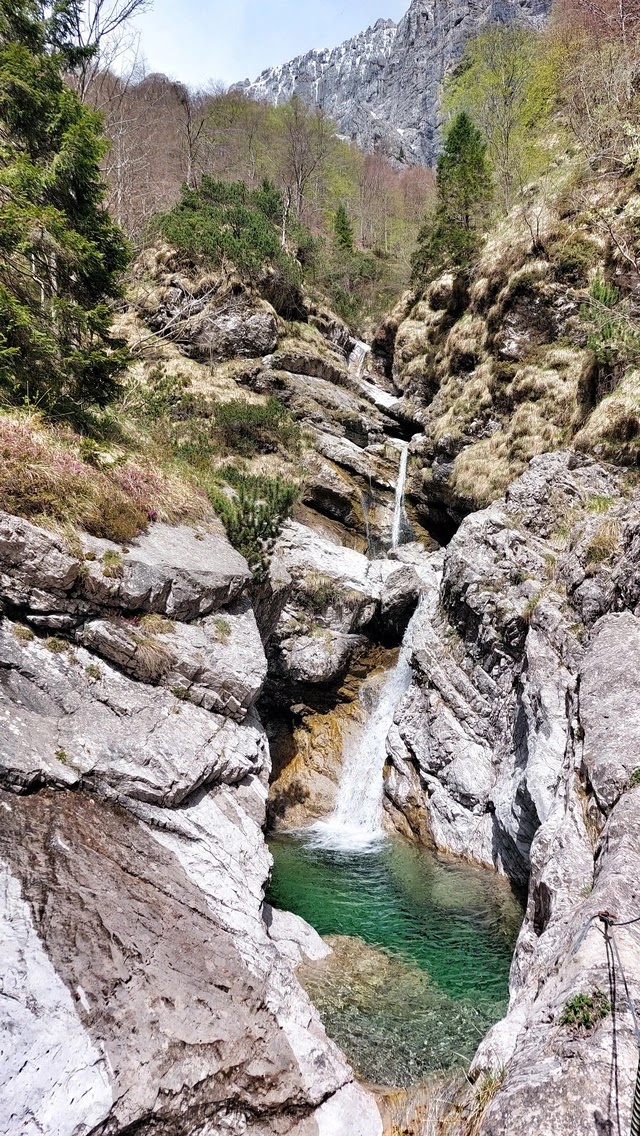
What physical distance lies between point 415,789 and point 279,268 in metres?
27.0

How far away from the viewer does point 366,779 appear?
16.5m

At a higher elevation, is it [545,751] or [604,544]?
[604,544]

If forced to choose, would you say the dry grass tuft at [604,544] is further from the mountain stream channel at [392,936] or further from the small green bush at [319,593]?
the small green bush at [319,593]

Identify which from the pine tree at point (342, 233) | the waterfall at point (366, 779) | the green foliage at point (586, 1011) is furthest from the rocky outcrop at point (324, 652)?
the pine tree at point (342, 233)

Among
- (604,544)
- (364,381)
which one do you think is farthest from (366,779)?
(364,381)

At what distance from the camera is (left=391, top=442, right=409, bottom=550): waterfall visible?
938 inches

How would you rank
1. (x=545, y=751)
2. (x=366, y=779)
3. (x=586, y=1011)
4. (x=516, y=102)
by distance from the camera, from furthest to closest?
(x=516, y=102), (x=366, y=779), (x=545, y=751), (x=586, y=1011)

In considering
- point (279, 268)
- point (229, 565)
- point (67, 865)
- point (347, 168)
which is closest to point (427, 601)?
point (229, 565)

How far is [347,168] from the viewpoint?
53688mm

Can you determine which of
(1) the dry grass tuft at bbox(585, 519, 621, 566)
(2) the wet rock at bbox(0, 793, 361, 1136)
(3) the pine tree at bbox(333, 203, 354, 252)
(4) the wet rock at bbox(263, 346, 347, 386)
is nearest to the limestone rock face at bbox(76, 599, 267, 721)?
(2) the wet rock at bbox(0, 793, 361, 1136)

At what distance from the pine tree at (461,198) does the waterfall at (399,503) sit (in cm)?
919

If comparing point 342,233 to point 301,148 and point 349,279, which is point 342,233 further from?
point 301,148

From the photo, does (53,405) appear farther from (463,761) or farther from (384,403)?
(384,403)

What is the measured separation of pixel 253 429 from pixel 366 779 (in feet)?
49.1
